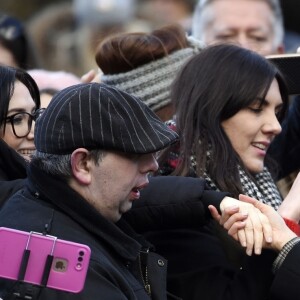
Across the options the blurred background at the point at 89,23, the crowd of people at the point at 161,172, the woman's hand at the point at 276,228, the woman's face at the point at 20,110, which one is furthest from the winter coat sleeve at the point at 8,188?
the blurred background at the point at 89,23

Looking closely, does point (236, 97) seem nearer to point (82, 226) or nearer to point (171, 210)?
point (171, 210)

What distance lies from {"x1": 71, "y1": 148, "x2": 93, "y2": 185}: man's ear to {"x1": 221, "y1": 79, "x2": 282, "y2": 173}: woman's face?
980 mm

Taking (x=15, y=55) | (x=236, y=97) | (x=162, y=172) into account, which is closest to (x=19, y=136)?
(x=162, y=172)

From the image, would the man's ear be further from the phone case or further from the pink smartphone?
the phone case

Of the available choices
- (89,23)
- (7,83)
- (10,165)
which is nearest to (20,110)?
(7,83)

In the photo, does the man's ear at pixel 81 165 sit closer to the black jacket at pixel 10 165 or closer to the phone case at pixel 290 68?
the black jacket at pixel 10 165

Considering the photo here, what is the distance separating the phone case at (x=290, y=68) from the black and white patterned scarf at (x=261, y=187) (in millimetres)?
419

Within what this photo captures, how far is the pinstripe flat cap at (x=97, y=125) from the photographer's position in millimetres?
3445

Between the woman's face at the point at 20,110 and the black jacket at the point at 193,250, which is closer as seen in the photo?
the black jacket at the point at 193,250

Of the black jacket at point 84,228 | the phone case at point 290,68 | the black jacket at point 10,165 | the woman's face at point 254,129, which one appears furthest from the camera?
the phone case at point 290,68

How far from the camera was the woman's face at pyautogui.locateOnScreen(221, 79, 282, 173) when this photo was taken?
434 cm

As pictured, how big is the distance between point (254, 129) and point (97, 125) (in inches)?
42.3

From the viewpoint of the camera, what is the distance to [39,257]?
316 cm

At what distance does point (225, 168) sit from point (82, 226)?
91 cm
